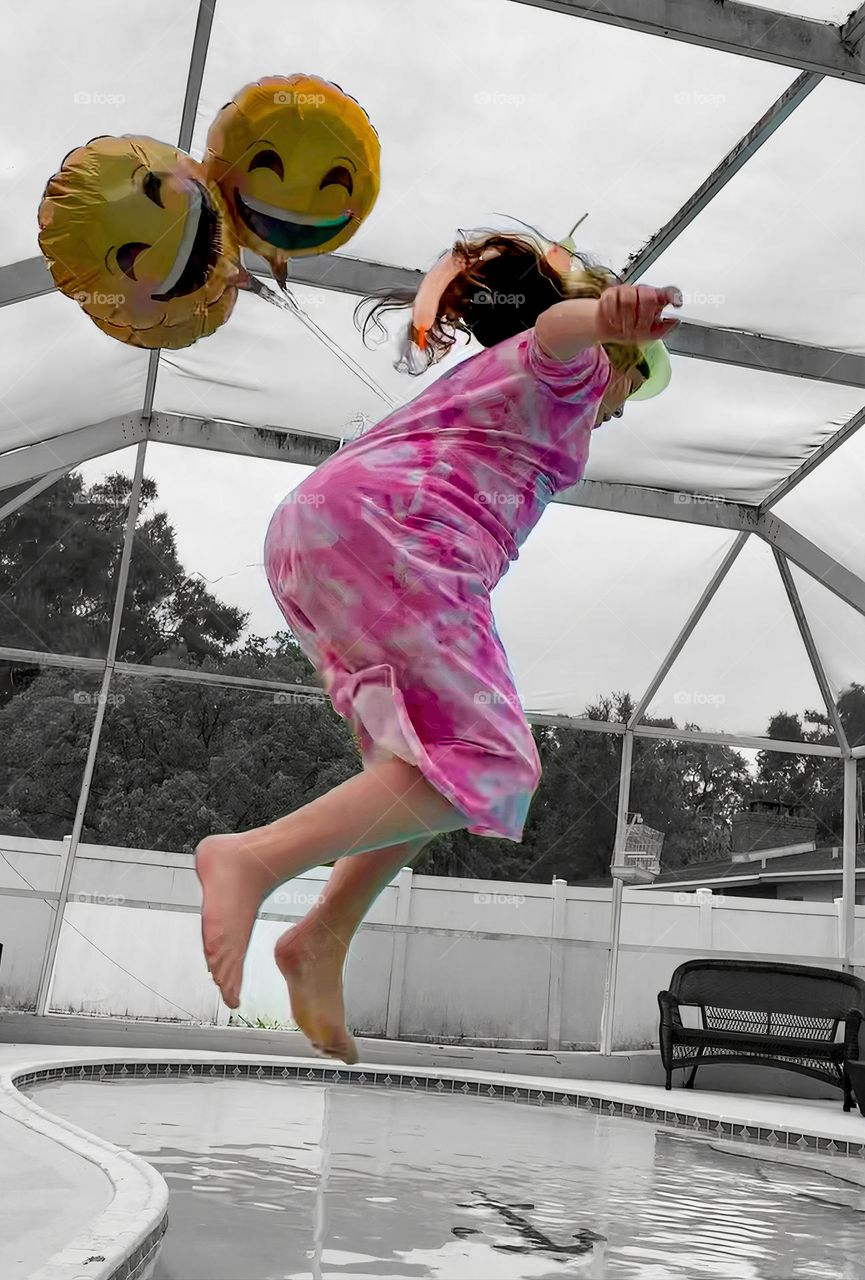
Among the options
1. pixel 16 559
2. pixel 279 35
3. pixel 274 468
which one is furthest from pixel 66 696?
pixel 279 35

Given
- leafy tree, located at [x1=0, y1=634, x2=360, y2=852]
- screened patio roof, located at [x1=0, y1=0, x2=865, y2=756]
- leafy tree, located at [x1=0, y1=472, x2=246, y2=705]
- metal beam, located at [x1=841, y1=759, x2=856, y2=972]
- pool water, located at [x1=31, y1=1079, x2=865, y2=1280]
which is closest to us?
pool water, located at [x1=31, y1=1079, x2=865, y2=1280]

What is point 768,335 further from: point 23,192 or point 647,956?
point 647,956

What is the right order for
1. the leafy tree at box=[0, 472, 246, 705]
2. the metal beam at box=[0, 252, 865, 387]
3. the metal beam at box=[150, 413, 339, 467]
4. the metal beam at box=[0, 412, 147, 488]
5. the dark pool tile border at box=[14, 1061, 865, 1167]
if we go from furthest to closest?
the metal beam at box=[150, 413, 339, 467]
the leafy tree at box=[0, 472, 246, 705]
the metal beam at box=[0, 412, 147, 488]
the metal beam at box=[0, 252, 865, 387]
the dark pool tile border at box=[14, 1061, 865, 1167]

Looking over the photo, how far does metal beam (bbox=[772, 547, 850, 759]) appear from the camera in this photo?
7875 millimetres

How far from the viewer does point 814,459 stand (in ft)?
22.5

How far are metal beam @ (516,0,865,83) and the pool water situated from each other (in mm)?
3518

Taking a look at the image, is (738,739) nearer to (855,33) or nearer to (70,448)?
(70,448)

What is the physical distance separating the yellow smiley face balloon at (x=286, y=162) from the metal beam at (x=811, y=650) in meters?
6.39

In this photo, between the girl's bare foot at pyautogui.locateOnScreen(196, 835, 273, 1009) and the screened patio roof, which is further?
the screened patio roof

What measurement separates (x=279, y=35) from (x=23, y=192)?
1.09 metres

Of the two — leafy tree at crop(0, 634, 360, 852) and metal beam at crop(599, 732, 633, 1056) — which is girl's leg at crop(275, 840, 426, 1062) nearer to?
metal beam at crop(599, 732, 633, 1056)

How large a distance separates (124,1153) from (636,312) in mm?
2385

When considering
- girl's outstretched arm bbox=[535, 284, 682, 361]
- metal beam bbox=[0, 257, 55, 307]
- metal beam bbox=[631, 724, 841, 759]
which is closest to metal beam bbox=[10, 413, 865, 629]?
metal beam bbox=[631, 724, 841, 759]

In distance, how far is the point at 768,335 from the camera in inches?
225
